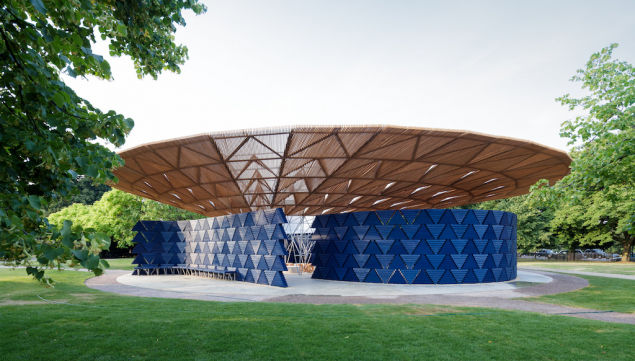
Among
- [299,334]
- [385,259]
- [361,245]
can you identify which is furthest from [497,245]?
[299,334]

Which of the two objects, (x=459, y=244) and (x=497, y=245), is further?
(x=497, y=245)

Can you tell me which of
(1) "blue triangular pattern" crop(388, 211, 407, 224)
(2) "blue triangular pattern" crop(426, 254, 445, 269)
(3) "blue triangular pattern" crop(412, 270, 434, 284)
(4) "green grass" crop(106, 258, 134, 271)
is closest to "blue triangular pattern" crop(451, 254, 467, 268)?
(2) "blue triangular pattern" crop(426, 254, 445, 269)

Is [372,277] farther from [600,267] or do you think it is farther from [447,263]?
[600,267]

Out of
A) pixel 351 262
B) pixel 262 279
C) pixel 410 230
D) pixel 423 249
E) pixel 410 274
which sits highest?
pixel 410 230

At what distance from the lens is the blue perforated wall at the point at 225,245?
2116 cm

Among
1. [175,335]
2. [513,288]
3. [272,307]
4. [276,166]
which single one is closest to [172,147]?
[276,166]

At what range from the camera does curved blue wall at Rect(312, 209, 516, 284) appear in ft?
68.4

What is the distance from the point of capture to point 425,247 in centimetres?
2089

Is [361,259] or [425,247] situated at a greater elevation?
[425,247]

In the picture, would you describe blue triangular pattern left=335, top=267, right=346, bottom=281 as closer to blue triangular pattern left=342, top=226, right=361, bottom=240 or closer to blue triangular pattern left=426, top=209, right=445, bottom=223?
blue triangular pattern left=342, top=226, right=361, bottom=240

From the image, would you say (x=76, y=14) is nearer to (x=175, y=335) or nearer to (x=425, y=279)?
(x=175, y=335)

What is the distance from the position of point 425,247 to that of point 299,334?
14.1 meters

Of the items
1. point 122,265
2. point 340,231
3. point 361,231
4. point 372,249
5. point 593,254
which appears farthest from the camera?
point 593,254

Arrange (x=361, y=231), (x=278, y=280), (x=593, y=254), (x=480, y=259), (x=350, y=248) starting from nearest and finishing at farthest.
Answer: (x=278, y=280) → (x=480, y=259) → (x=361, y=231) → (x=350, y=248) → (x=593, y=254)
